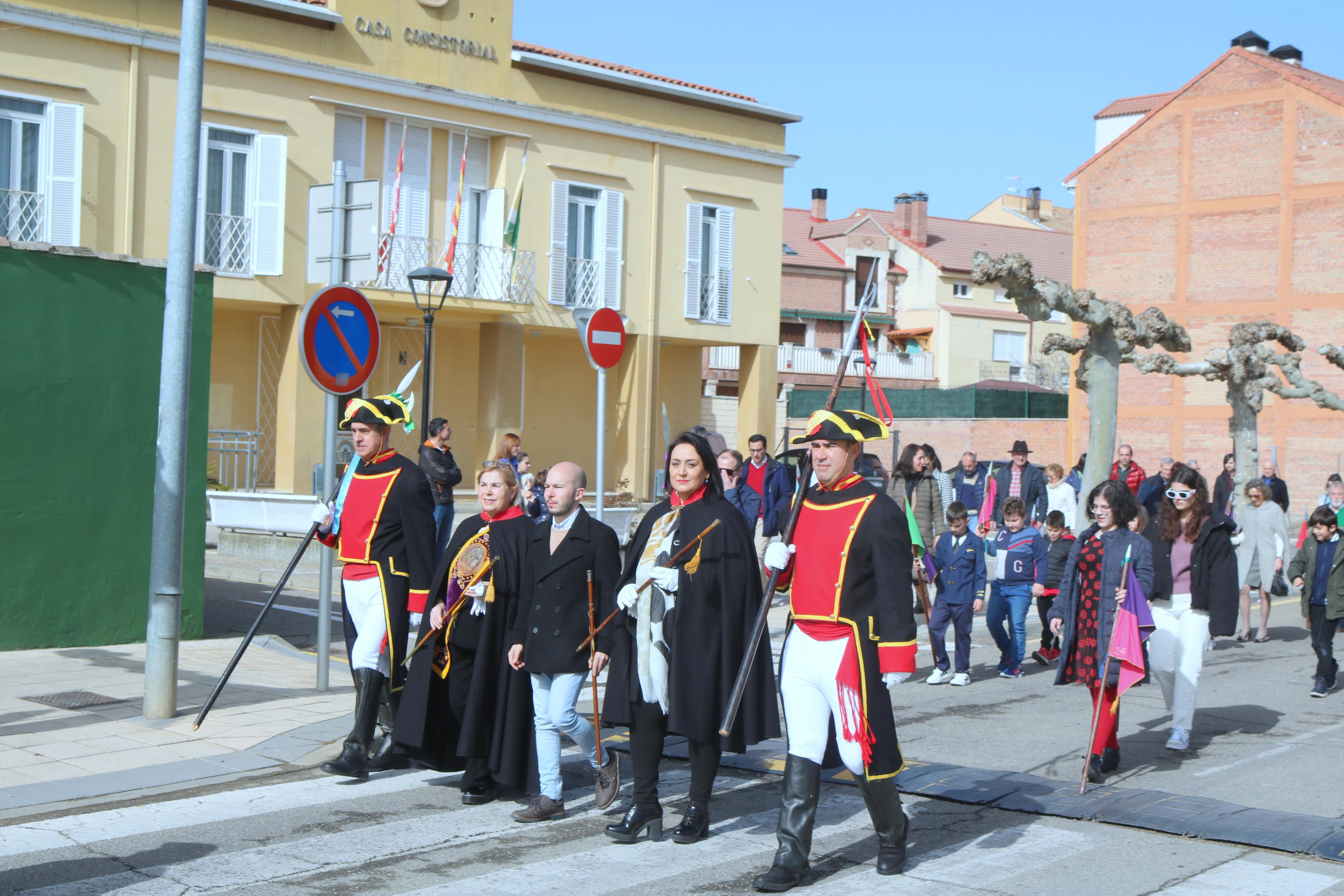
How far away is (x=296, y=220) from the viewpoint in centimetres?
2417

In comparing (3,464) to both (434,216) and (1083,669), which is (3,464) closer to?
(1083,669)

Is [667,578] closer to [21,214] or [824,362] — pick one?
[21,214]

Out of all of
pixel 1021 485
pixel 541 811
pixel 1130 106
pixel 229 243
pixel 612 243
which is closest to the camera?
pixel 541 811

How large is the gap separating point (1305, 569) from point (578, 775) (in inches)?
311

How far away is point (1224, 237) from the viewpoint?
125 ft

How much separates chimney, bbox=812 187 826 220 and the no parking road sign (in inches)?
2225

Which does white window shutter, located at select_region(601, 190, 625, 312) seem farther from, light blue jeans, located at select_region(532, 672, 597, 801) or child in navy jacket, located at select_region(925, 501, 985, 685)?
light blue jeans, located at select_region(532, 672, 597, 801)

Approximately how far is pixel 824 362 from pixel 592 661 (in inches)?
1855

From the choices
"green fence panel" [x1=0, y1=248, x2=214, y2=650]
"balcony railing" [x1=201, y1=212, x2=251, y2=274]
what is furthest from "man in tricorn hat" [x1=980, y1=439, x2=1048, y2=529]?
"balcony railing" [x1=201, y1=212, x2=251, y2=274]

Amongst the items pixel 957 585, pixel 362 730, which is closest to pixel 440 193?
pixel 957 585

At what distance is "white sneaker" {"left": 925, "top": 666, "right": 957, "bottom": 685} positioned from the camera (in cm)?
1100

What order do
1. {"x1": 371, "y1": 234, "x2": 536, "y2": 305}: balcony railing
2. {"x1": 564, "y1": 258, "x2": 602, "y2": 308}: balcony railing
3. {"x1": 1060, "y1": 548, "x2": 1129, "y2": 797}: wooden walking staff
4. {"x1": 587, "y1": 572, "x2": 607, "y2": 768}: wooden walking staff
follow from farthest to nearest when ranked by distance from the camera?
{"x1": 564, "y1": 258, "x2": 602, "y2": 308}: balcony railing → {"x1": 371, "y1": 234, "x2": 536, "y2": 305}: balcony railing → {"x1": 1060, "y1": 548, "x2": 1129, "y2": 797}: wooden walking staff → {"x1": 587, "y1": 572, "x2": 607, "y2": 768}: wooden walking staff

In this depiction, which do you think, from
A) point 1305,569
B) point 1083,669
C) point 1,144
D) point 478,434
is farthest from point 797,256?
point 1083,669

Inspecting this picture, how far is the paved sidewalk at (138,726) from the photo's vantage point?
6.94 metres
